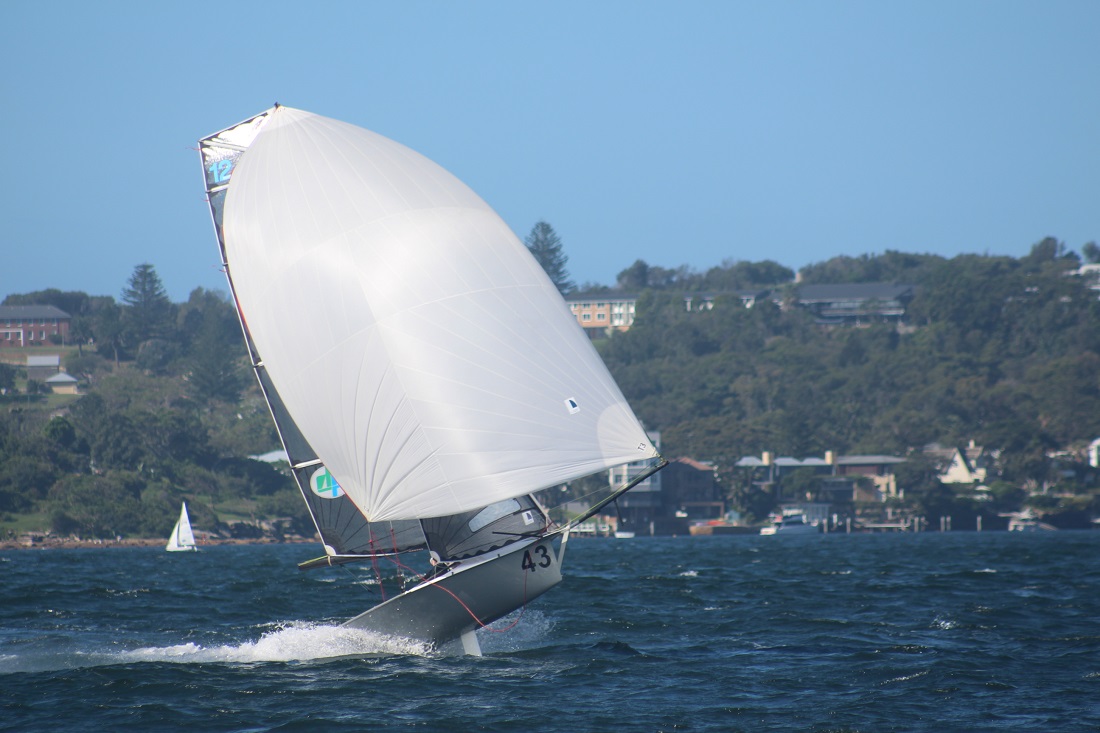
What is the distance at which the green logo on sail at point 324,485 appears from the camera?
724 inches

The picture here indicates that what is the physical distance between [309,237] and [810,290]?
16037 cm

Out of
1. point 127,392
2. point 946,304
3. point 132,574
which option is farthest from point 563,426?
point 946,304

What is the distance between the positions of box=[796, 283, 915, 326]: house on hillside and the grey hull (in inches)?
5944

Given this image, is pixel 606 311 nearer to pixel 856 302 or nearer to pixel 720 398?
pixel 856 302

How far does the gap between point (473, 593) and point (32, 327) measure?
154 meters

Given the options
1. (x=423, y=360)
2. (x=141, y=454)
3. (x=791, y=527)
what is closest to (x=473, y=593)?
(x=423, y=360)

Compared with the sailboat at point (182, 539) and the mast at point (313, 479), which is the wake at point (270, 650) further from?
the sailboat at point (182, 539)

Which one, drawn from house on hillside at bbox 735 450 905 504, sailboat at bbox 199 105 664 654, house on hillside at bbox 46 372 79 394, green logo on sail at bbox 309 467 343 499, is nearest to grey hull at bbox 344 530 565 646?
sailboat at bbox 199 105 664 654

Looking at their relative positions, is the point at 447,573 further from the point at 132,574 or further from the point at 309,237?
the point at 132,574

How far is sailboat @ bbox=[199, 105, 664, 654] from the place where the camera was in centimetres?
1546

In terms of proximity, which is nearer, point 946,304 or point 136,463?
point 136,463

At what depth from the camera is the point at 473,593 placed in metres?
15.9

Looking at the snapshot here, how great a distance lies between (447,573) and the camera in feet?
51.9

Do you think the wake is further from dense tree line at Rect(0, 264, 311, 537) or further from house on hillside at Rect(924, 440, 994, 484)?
house on hillside at Rect(924, 440, 994, 484)
